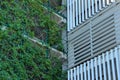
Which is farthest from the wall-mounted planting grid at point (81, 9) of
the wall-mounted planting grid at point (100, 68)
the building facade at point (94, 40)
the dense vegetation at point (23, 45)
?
the wall-mounted planting grid at point (100, 68)

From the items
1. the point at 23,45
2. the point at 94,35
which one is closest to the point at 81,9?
the point at 94,35

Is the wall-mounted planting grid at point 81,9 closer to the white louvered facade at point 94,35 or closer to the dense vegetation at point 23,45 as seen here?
the white louvered facade at point 94,35

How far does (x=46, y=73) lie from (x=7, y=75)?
102 centimetres

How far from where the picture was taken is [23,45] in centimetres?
612

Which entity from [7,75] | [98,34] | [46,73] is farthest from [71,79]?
[7,75]

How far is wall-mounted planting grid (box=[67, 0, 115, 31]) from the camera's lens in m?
6.62

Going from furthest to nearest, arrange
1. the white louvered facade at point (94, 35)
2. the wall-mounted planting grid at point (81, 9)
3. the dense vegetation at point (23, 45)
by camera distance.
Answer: the wall-mounted planting grid at point (81, 9) → the white louvered facade at point (94, 35) → the dense vegetation at point (23, 45)

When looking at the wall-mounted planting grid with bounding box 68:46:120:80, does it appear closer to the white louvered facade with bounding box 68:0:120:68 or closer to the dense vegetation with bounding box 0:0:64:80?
the white louvered facade with bounding box 68:0:120:68

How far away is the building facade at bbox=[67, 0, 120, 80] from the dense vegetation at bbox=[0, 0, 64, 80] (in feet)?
1.22

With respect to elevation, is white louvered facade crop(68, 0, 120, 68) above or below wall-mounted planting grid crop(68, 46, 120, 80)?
above

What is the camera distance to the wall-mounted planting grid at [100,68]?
5.65 m

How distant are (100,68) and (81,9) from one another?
160cm

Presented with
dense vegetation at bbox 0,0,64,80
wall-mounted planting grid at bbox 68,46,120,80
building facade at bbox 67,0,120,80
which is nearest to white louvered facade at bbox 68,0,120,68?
building facade at bbox 67,0,120,80

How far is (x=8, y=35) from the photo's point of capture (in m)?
5.93
